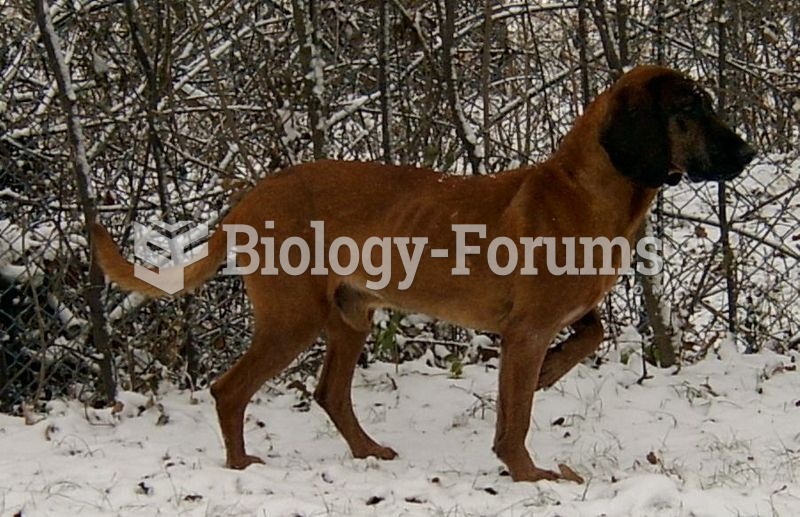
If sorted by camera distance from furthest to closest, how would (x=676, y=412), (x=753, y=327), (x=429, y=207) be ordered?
(x=753, y=327)
(x=676, y=412)
(x=429, y=207)

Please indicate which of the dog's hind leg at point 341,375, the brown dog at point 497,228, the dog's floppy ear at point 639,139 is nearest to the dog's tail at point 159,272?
the brown dog at point 497,228

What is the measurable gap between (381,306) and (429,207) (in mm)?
516

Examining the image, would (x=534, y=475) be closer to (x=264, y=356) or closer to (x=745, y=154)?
(x=264, y=356)

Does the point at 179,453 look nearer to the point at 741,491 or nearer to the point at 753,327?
the point at 741,491

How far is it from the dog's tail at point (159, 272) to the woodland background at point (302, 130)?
616mm

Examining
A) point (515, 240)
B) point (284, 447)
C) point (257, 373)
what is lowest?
point (284, 447)

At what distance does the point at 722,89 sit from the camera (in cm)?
609

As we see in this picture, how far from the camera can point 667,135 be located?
4.38m

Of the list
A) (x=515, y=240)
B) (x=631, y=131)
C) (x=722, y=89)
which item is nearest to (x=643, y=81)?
(x=631, y=131)

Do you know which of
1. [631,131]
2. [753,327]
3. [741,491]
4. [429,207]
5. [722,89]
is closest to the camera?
[741,491]

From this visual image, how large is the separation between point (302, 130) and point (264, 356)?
1895 millimetres

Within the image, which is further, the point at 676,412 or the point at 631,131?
the point at 676,412

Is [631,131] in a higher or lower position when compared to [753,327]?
higher

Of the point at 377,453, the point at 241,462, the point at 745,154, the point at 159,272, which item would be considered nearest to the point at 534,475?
the point at 377,453
